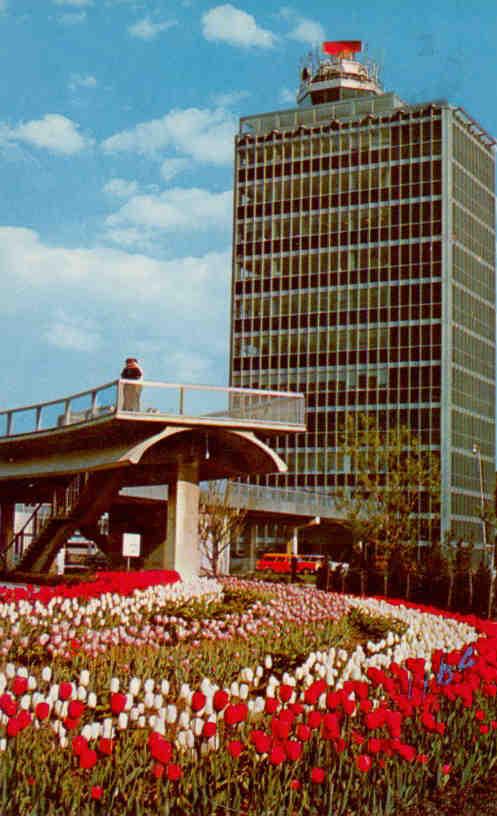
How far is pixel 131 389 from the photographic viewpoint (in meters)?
35.1

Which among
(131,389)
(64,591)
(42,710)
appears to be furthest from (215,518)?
(42,710)

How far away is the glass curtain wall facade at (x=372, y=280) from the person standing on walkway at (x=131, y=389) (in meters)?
92.1

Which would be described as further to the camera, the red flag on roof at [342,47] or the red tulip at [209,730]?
the red flag on roof at [342,47]

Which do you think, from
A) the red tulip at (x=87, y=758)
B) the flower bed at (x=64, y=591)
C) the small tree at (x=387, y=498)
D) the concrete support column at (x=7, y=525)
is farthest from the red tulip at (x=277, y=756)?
the concrete support column at (x=7, y=525)

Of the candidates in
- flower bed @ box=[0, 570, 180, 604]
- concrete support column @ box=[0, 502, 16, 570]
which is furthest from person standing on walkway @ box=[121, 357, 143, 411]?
concrete support column @ box=[0, 502, 16, 570]

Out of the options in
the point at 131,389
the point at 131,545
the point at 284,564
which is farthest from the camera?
the point at 284,564

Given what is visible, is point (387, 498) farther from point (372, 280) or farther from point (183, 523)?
point (372, 280)

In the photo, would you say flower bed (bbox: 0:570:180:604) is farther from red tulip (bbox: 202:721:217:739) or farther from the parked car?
the parked car

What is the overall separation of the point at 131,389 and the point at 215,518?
1159 inches

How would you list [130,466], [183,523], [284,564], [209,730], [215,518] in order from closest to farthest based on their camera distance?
[209,730] → [183,523] → [130,466] → [215,518] → [284,564]

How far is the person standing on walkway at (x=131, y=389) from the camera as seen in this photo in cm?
3497

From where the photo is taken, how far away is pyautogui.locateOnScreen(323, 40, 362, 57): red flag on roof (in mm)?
151000

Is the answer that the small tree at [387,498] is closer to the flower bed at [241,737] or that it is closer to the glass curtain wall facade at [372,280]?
the flower bed at [241,737]

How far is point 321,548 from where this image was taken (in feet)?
427
